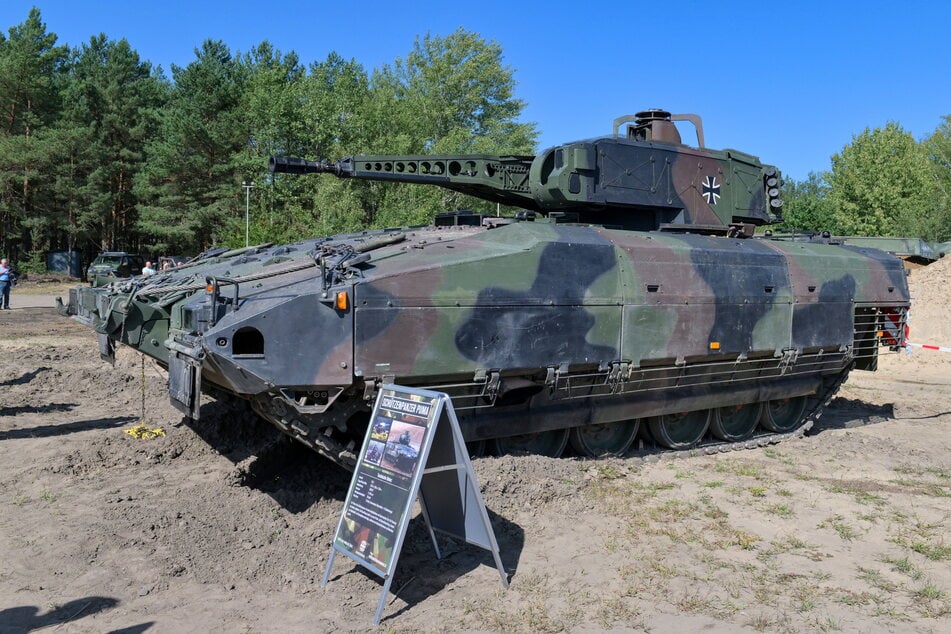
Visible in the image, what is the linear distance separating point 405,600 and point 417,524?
1135mm

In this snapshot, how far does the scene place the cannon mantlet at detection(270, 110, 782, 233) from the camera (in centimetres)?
839

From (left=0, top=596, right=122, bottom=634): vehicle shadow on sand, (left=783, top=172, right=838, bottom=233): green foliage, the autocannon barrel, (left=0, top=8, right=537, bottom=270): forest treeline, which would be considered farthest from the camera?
(left=783, top=172, right=838, bottom=233): green foliage

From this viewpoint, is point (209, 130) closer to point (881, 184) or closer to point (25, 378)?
point (25, 378)

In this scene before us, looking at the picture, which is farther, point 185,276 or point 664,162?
point 664,162

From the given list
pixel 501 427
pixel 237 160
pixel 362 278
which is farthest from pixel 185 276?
pixel 237 160

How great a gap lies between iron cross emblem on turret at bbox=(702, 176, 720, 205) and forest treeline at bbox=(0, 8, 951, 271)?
2171 cm

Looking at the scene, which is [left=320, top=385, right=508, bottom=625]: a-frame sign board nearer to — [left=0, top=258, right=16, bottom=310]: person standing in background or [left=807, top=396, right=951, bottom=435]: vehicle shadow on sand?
[left=807, top=396, right=951, bottom=435]: vehicle shadow on sand

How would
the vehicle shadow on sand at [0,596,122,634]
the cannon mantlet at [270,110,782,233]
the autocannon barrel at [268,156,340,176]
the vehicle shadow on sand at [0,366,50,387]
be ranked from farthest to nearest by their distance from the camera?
the vehicle shadow on sand at [0,366,50,387]
the cannon mantlet at [270,110,782,233]
the autocannon barrel at [268,156,340,176]
the vehicle shadow on sand at [0,596,122,634]

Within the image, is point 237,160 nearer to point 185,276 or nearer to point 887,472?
point 185,276

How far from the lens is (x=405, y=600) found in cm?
498

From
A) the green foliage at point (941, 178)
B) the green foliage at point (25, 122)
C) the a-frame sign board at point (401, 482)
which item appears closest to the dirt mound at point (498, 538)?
the a-frame sign board at point (401, 482)

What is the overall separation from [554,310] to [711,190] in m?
3.50

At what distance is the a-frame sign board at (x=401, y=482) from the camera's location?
4738mm

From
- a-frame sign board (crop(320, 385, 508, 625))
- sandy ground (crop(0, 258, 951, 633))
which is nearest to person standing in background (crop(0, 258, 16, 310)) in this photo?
sandy ground (crop(0, 258, 951, 633))
